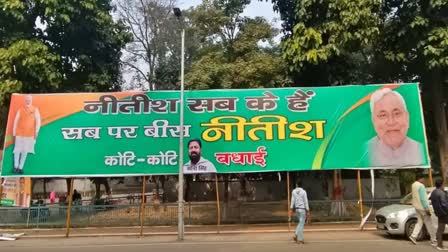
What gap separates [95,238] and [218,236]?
3.92 metres

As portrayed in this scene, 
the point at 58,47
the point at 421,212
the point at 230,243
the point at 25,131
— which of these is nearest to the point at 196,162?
the point at 230,243

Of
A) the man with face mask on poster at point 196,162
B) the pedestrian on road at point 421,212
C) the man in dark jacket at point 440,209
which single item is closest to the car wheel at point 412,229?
the pedestrian on road at point 421,212

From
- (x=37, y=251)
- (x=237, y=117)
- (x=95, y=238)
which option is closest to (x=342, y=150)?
(x=237, y=117)

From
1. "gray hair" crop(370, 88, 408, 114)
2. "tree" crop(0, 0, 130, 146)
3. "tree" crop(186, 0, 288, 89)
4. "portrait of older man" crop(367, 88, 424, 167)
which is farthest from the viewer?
"tree" crop(186, 0, 288, 89)

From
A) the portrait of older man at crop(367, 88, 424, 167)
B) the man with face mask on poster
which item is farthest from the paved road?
the portrait of older man at crop(367, 88, 424, 167)

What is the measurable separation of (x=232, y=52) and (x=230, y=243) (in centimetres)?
1256

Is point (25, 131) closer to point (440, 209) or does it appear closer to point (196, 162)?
point (196, 162)

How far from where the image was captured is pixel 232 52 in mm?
24672

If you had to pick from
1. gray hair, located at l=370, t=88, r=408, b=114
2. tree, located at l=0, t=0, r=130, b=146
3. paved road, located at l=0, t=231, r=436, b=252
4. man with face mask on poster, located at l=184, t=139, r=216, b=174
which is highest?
tree, located at l=0, t=0, r=130, b=146

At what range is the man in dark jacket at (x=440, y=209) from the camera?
12.2m

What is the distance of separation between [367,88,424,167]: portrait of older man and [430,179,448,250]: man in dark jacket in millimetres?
4437

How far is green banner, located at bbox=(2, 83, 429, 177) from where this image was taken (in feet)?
56.1

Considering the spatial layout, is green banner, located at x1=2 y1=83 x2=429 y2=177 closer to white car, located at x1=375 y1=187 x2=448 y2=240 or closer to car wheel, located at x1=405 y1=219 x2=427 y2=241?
white car, located at x1=375 y1=187 x2=448 y2=240

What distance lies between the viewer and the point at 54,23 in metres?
22.4
